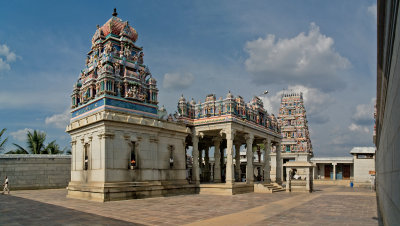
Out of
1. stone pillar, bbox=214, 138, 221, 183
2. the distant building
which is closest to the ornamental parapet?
stone pillar, bbox=214, 138, 221, 183

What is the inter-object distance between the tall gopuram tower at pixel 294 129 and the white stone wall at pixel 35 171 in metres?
47.1

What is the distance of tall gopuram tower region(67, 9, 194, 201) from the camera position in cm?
2336

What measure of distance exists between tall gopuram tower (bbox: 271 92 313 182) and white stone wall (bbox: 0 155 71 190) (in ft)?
155

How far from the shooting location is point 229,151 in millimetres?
29281

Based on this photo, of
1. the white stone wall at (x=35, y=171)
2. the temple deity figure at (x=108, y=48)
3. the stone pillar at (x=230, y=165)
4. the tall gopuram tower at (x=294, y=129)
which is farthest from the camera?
the tall gopuram tower at (x=294, y=129)

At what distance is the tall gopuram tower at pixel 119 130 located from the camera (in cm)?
2336

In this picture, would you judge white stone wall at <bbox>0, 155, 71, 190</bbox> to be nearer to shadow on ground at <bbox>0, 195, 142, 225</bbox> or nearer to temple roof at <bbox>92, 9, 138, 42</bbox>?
temple roof at <bbox>92, 9, 138, 42</bbox>

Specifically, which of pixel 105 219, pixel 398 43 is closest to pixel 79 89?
pixel 105 219

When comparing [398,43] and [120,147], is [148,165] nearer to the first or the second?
[120,147]

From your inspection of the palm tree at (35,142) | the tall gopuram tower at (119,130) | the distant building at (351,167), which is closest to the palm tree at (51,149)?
the palm tree at (35,142)

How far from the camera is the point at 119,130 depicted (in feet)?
79.0

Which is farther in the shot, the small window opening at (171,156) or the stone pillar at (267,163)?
the stone pillar at (267,163)

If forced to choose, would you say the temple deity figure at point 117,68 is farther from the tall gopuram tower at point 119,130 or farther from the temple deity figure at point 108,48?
the temple deity figure at point 108,48

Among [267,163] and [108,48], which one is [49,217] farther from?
[267,163]
